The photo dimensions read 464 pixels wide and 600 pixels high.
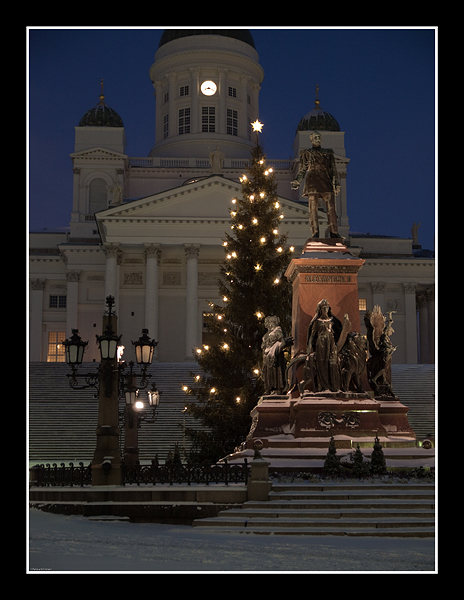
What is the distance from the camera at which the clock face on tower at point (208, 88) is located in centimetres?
7456

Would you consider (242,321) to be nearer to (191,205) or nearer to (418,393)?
(418,393)

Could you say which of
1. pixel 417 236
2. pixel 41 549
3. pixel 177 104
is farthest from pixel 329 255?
pixel 177 104

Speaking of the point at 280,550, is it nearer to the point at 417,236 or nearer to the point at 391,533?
the point at 391,533

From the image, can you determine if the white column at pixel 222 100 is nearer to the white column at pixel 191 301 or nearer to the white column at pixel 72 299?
the white column at pixel 191 301

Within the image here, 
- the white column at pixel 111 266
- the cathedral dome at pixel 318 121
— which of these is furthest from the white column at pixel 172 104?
the white column at pixel 111 266

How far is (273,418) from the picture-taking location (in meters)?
16.8

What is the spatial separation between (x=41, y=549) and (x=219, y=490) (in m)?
3.54

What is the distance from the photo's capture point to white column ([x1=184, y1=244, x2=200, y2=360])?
5628 centimetres

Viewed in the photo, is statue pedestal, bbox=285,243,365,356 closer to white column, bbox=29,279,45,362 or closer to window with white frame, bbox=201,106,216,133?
white column, bbox=29,279,45,362

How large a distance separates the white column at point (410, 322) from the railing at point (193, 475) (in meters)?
50.8

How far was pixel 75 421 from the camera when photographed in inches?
1339

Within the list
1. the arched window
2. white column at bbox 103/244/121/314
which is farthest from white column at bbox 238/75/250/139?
white column at bbox 103/244/121/314

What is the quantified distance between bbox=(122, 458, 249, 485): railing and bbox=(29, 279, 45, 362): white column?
1944 inches

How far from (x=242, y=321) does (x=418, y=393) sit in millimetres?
14850
